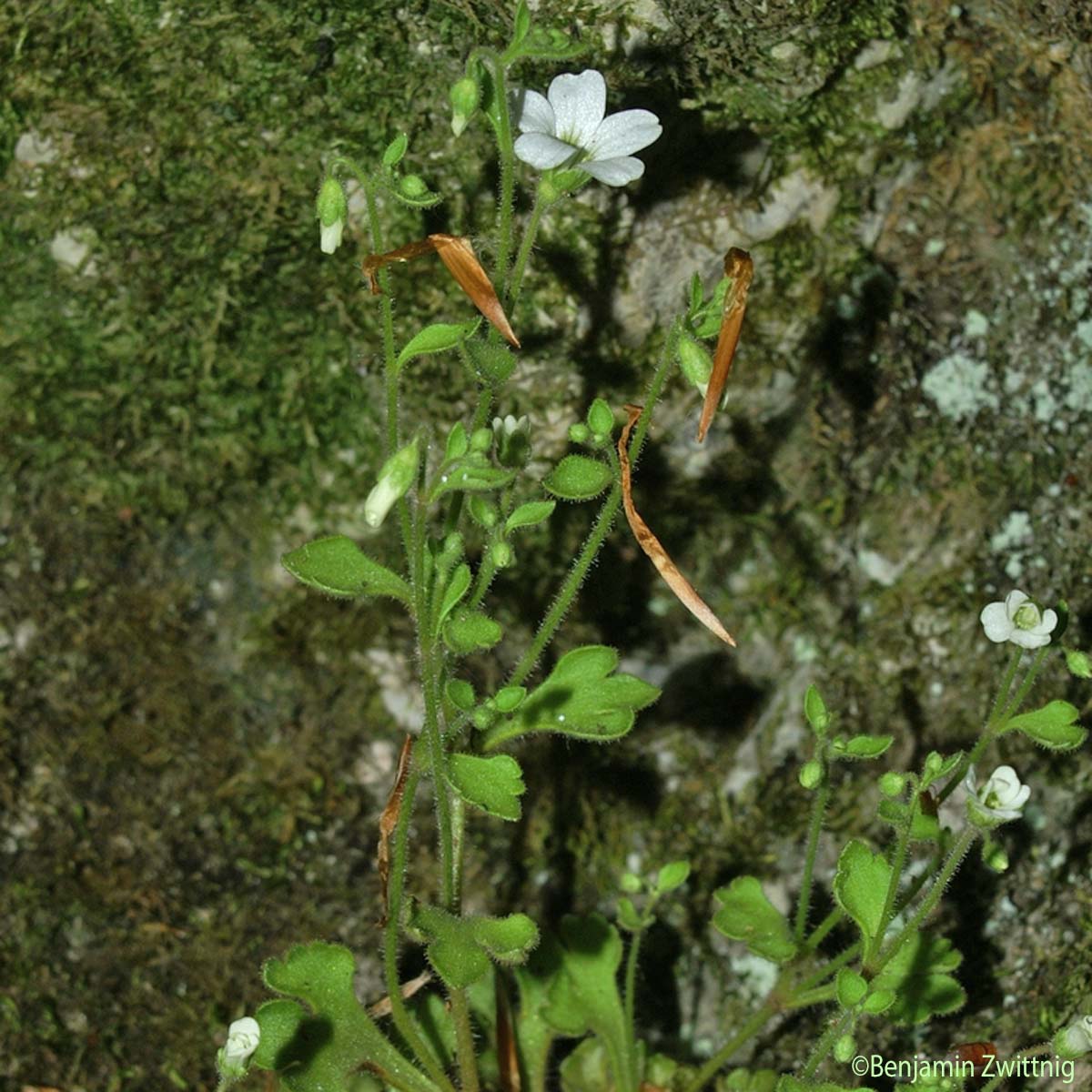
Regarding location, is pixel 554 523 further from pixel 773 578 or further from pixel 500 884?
pixel 500 884

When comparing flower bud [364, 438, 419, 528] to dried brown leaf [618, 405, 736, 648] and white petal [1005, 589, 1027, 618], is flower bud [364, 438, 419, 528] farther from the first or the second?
white petal [1005, 589, 1027, 618]

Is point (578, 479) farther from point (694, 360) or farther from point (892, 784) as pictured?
point (892, 784)

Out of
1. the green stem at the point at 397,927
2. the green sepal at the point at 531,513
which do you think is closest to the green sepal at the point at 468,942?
the green stem at the point at 397,927

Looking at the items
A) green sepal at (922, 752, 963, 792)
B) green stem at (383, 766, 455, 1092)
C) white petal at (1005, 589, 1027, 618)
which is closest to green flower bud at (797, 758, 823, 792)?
green sepal at (922, 752, 963, 792)

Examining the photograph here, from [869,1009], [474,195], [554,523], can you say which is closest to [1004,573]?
[554,523]

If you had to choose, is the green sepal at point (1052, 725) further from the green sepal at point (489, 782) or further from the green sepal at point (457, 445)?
the green sepal at point (457, 445)

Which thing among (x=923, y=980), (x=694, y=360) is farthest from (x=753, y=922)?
(x=694, y=360)
